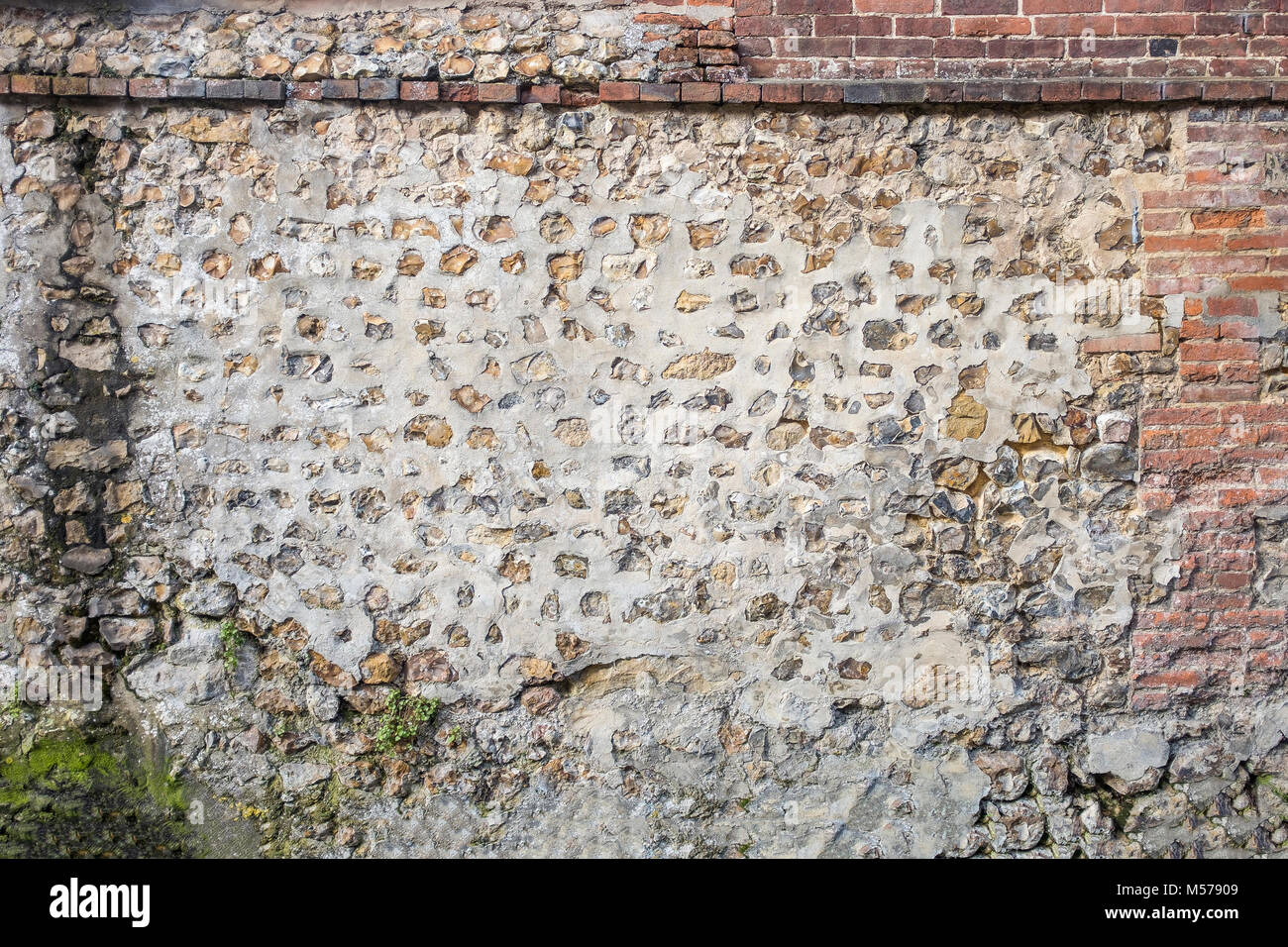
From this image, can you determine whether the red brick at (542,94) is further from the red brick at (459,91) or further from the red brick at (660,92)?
the red brick at (660,92)

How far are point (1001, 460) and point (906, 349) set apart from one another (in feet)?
1.73

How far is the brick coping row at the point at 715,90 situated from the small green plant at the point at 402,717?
2155mm

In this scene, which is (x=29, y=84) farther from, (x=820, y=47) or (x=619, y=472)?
(x=820, y=47)

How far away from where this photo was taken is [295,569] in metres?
3.30

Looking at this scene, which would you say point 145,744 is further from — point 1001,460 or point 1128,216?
point 1128,216

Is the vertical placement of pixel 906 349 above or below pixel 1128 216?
below

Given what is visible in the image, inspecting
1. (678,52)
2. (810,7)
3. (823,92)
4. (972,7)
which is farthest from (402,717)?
(972,7)

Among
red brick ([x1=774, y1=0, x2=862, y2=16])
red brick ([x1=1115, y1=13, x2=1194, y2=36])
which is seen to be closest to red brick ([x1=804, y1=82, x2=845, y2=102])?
red brick ([x1=774, y1=0, x2=862, y2=16])

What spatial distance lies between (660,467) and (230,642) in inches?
66.9

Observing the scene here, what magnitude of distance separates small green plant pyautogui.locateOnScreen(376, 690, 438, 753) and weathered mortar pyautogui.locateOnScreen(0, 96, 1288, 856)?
39 millimetres

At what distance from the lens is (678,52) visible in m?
3.19

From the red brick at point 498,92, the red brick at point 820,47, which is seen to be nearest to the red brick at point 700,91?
the red brick at point 820,47

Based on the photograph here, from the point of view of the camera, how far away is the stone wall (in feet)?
10.6

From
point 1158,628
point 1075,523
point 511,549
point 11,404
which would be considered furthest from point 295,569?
point 1158,628
